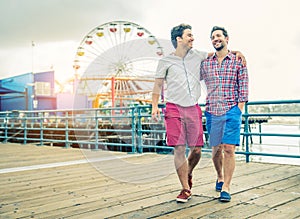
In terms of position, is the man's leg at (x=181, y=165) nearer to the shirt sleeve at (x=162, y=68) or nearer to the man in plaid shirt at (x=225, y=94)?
the man in plaid shirt at (x=225, y=94)

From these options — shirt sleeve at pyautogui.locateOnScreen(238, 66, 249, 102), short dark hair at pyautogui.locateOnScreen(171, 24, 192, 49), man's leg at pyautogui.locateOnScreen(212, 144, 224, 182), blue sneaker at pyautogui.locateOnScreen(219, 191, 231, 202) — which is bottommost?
blue sneaker at pyautogui.locateOnScreen(219, 191, 231, 202)

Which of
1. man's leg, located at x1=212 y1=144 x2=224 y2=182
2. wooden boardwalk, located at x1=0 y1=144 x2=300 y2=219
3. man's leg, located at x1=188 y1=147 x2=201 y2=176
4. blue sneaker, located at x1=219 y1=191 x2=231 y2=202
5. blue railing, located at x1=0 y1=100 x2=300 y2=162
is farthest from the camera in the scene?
blue railing, located at x1=0 y1=100 x2=300 y2=162

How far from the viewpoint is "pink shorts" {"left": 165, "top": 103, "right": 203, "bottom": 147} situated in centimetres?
248

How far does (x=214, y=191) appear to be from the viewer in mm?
2816

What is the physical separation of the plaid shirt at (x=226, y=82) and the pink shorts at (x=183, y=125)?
157 mm

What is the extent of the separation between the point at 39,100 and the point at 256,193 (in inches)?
1362

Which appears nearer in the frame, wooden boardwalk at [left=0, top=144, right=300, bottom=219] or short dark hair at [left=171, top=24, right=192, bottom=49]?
wooden boardwalk at [left=0, top=144, right=300, bottom=219]

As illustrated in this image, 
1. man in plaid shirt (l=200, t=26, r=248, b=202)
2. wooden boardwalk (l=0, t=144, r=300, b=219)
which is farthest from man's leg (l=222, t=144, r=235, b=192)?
wooden boardwalk (l=0, t=144, r=300, b=219)

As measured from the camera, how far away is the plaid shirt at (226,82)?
249 cm

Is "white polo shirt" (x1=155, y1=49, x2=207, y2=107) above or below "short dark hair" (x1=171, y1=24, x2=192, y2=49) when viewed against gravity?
below

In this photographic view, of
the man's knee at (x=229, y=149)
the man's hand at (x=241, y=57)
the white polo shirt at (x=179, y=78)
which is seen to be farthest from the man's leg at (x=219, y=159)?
the man's hand at (x=241, y=57)

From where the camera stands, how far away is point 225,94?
99.1 inches

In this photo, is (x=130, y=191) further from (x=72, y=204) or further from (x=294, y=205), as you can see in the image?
(x=294, y=205)

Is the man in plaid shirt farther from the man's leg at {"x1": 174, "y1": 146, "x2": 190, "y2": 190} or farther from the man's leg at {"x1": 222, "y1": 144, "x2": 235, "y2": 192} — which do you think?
the man's leg at {"x1": 174, "y1": 146, "x2": 190, "y2": 190}
